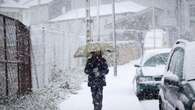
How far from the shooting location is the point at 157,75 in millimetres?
14797

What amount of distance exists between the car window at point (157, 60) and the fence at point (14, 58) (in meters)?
4.40

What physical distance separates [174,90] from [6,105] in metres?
4.26

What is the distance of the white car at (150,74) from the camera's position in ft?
48.4

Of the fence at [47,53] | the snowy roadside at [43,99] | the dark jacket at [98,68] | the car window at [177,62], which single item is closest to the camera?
the car window at [177,62]

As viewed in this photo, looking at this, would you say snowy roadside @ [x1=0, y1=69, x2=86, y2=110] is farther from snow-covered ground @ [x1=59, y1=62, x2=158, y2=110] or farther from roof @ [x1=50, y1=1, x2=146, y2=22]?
roof @ [x1=50, y1=1, x2=146, y2=22]

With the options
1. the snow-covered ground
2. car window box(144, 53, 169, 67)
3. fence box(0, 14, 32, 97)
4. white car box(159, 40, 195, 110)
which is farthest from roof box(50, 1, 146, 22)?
white car box(159, 40, 195, 110)

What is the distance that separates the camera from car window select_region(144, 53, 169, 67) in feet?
51.5

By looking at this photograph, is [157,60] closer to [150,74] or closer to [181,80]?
[150,74]

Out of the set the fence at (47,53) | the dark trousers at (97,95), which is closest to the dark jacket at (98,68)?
the dark trousers at (97,95)

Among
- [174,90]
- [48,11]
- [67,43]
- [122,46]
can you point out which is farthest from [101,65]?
[48,11]

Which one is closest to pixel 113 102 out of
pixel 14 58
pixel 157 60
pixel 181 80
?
pixel 157 60

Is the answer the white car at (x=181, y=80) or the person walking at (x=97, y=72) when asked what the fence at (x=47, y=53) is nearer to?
the person walking at (x=97, y=72)

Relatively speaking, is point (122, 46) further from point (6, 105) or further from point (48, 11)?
point (48, 11)

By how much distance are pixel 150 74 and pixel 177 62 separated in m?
7.30
